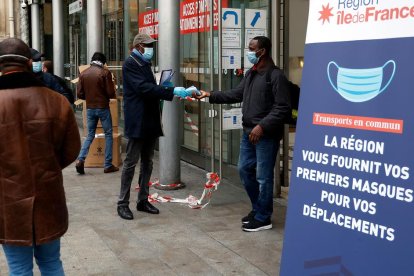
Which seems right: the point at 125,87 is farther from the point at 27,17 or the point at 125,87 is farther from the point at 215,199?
the point at 27,17

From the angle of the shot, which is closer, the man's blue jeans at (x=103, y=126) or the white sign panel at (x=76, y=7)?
the man's blue jeans at (x=103, y=126)

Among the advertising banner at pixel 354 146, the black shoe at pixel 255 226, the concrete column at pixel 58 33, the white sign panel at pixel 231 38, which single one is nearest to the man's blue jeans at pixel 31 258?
the advertising banner at pixel 354 146

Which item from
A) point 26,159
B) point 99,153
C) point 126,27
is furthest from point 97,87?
point 26,159

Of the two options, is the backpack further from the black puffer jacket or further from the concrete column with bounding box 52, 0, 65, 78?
the concrete column with bounding box 52, 0, 65, 78

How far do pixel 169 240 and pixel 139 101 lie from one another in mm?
1493

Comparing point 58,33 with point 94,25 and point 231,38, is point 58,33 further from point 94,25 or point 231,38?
point 231,38

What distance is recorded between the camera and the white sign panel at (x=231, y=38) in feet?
→ 23.5

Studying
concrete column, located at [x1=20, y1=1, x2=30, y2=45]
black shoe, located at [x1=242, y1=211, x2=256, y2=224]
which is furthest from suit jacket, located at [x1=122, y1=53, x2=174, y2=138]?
concrete column, located at [x1=20, y1=1, x2=30, y2=45]

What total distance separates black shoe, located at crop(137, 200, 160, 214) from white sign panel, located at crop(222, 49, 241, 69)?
6.82 ft

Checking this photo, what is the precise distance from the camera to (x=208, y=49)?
8297mm

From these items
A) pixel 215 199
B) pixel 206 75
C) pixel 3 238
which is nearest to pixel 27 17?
pixel 206 75

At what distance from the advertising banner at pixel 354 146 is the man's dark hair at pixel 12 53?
1566 millimetres

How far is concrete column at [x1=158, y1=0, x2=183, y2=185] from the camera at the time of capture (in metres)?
7.33

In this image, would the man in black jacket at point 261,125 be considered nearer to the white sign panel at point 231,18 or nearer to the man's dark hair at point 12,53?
the white sign panel at point 231,18
